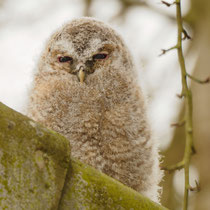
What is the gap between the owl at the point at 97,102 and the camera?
2.36m

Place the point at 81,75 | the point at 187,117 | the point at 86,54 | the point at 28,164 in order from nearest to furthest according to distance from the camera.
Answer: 1. the point at 28,164
2. the point at 187,117
3. the point at 81,75
4. the point at 86,54

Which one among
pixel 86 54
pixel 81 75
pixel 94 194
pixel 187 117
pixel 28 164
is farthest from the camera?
pixel 86 54

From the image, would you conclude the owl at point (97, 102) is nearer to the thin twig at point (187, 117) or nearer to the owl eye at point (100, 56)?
the owl eye at point (100, 56)

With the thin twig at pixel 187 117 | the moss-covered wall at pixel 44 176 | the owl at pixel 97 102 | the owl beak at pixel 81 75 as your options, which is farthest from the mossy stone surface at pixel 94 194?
the owl beak at pixel 81 75

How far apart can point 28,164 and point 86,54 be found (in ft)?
4.18

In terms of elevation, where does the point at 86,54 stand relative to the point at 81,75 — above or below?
above

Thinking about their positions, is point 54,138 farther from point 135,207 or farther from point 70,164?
point 135,207

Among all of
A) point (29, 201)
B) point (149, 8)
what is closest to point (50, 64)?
point (29, 201)

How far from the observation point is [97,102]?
7.96 ft

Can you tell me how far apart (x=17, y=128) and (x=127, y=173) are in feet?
3.75

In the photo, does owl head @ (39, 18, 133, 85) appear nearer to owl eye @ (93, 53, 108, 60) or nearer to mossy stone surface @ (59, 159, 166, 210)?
owl eye @ (93, 53, 108, 60)

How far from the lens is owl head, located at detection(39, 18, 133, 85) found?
2.52m

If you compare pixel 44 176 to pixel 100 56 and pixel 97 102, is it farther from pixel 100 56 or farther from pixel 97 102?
pixel 100 56

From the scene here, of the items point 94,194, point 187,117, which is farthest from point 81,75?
point 94,194
